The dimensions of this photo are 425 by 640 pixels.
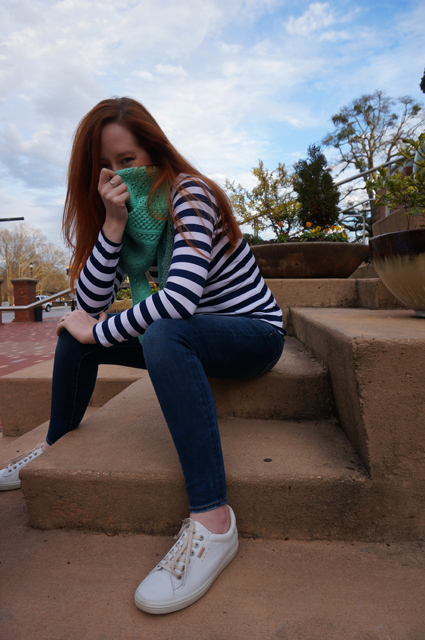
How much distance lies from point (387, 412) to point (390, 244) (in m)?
0.68

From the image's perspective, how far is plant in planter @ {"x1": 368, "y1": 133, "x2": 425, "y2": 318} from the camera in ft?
4.17

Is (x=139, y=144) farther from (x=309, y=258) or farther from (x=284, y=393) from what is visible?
(x=309, y=258)

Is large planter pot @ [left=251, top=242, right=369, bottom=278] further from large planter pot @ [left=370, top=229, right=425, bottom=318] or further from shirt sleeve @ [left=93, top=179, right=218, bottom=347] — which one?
shirt sleeve @ [left=93, top=179, right=218, bottom=347]

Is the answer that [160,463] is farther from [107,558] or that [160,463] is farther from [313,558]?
[313,558]

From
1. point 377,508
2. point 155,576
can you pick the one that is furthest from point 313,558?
point 155,576

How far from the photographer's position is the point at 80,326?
3.82 feet

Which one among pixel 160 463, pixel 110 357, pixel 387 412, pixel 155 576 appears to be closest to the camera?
pixel 155 576

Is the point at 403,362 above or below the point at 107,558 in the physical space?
above

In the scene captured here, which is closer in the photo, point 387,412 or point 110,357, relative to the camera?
→ point 387,412

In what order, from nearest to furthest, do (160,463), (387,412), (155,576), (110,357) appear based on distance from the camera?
(155,576) → (387,412) → (160,463) → (110,357)

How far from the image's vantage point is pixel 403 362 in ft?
3.05

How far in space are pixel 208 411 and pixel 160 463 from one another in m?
0.27

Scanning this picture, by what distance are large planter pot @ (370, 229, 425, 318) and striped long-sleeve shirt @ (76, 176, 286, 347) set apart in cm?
48

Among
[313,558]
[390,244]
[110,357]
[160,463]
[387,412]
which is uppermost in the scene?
[390,244]
